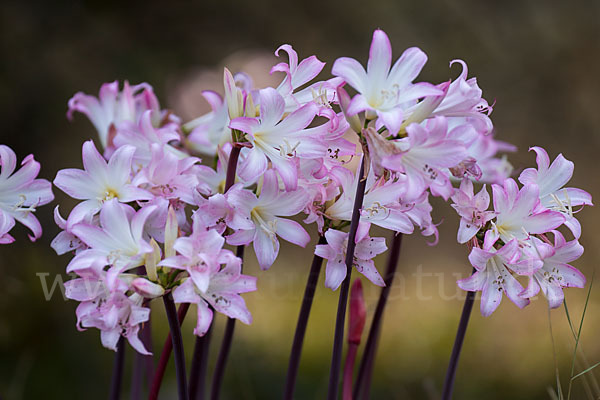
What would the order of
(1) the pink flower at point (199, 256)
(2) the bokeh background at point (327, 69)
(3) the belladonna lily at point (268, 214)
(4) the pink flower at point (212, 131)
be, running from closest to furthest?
(1) the pink flower at point (199, 256), (3) the belladonna lily at point (268, 214), (4) the pink flower at point (212, 131), (2) the bokeh background at point (327, 69)

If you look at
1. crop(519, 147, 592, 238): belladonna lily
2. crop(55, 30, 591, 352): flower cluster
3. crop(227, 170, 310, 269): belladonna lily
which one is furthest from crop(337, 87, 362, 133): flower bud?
crop(519, 147, 592, 238): belladonna lily

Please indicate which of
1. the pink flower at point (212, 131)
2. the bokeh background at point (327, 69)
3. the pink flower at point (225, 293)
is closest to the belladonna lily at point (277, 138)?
the pink flower at point (225, 293)

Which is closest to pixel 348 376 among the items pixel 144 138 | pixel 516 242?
pixel 516 242

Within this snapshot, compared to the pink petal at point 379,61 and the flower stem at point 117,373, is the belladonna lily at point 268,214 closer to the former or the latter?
the pink petal at point 379,61

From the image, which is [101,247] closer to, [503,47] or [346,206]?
[346,206]

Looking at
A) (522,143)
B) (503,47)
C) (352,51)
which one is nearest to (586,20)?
(503,47)
